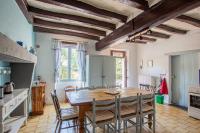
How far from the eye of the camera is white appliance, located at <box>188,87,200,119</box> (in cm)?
368

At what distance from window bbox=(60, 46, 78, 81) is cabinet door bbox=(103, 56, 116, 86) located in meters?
1.18

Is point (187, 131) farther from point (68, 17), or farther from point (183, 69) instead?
point (68, 17)

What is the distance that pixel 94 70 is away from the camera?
17.6 feet

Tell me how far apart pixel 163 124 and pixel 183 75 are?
2.41 m

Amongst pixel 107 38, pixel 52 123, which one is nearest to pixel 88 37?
pixel 107 38

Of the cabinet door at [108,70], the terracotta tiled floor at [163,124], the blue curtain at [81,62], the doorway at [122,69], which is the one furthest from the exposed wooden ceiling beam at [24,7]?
the doorway at [122,69]

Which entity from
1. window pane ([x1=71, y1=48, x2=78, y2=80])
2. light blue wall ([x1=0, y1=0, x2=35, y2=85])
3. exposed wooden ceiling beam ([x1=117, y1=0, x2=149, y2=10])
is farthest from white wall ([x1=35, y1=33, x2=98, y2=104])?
exposed wooden ceiling beam ([x1=117, y1=0, x2=149, y2=10])

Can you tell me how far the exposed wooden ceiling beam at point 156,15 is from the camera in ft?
7.21

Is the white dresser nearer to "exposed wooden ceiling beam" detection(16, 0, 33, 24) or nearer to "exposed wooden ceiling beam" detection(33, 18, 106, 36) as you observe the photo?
"exposed wooden ceiling beam" detection(16, 0, 33, 24)

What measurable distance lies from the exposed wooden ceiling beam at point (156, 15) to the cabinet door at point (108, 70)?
1.61m

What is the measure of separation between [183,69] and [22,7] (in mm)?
5188

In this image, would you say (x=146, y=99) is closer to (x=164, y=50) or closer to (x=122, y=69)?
(x=164, y=50)

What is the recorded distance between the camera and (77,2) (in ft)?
9.25

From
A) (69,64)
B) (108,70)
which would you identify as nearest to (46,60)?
(69,64)
